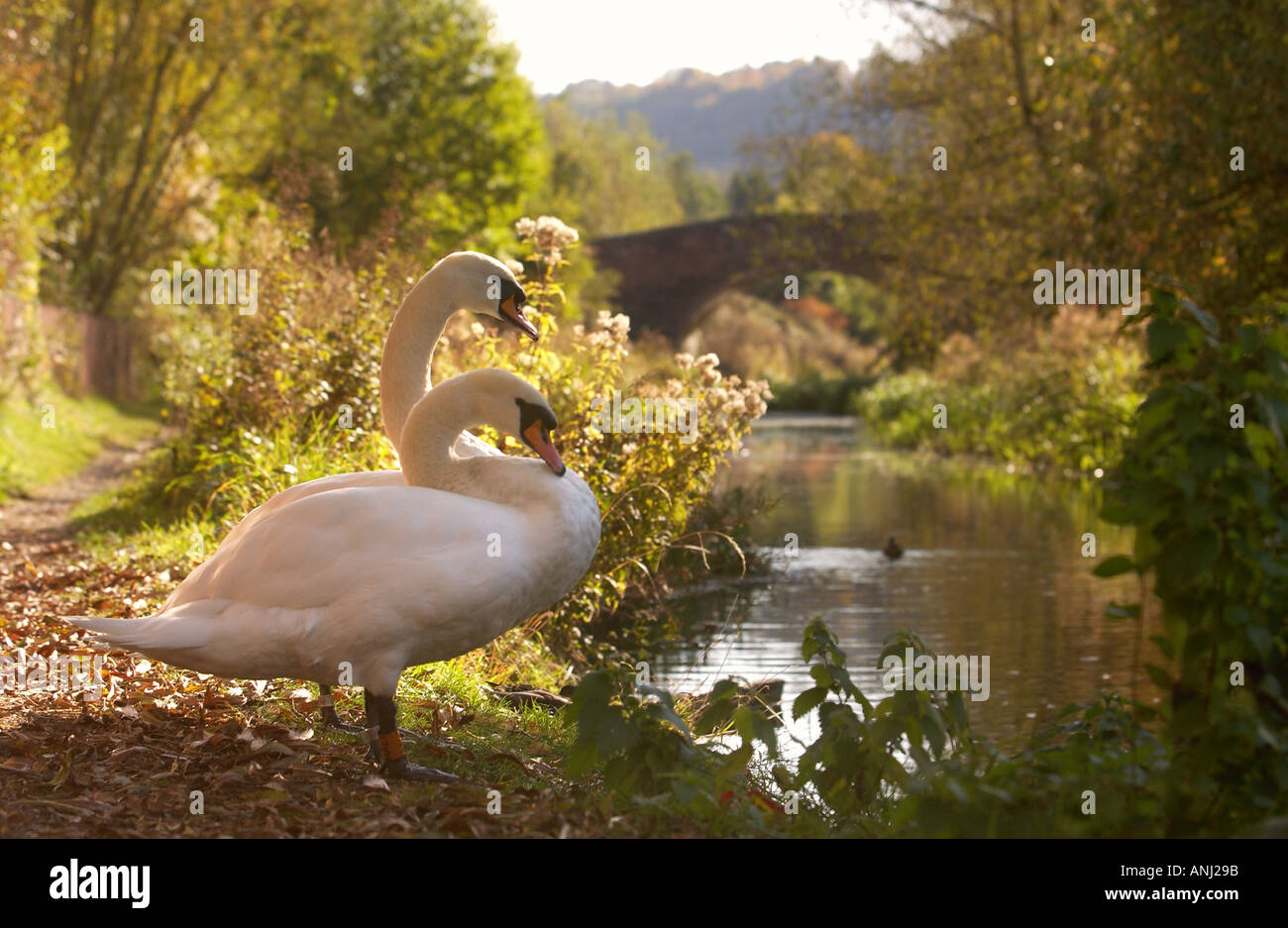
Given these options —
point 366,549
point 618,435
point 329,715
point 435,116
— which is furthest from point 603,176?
point 366,549

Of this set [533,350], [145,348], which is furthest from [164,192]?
[533,350]

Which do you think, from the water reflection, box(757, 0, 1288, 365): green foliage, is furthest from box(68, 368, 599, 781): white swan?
box(757, 0, 1288, 365): green foliage

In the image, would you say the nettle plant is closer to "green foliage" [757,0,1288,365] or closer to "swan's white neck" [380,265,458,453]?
"swan's white neck" [380,265,458,453]

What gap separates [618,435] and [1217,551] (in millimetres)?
5437

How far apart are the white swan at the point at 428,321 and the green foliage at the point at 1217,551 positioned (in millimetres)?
2457

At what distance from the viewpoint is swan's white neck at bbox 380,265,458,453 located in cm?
506

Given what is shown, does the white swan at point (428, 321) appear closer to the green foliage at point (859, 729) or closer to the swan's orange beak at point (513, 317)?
the swan's orange beak at point (513, 317)

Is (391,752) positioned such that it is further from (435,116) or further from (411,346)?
(435,116)

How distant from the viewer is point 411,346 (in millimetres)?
5199

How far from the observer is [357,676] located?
4.19 meters

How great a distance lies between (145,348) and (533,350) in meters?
21.8

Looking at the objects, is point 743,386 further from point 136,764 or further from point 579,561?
point 136,764

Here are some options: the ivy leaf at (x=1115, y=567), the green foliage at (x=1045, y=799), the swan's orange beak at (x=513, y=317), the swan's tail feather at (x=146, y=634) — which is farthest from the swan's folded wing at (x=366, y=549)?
the ivy leaf at (x=1115, y=567)
